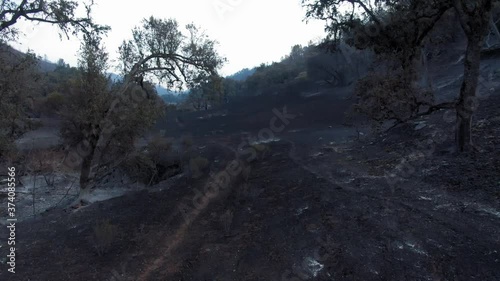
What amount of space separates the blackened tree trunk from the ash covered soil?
0.79m

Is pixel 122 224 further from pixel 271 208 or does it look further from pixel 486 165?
pixel 486 165

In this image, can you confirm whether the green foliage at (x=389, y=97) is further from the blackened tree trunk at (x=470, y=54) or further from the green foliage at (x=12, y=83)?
the green foliage at (x=12, y=83)

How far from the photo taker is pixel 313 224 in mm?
8195

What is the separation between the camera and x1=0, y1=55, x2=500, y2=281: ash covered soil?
6270 mm

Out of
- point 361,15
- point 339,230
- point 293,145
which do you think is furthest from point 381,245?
point 293,145

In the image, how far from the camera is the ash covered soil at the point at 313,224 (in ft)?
20.6

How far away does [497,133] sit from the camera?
11203mm

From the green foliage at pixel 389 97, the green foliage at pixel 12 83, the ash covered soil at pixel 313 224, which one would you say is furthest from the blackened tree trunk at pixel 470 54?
the green foliage at pixel 12 83

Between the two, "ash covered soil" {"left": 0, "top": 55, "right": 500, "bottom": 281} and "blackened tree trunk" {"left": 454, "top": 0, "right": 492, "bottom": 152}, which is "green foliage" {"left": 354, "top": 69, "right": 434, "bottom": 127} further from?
"ash covered soil" {"left": 0, "top": 55, "right": 500, "bottom": 281}

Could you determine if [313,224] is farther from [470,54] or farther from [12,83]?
[12,83]

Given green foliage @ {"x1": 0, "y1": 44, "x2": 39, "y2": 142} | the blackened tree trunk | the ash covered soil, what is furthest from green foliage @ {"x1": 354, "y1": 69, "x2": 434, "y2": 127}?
green foliage @ {"x1": 0, "y1": 44, "x2": 39, "y2": 142}

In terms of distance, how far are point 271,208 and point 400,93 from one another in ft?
16.8

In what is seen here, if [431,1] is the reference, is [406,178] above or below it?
below

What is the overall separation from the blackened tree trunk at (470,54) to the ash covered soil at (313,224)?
79 cm
